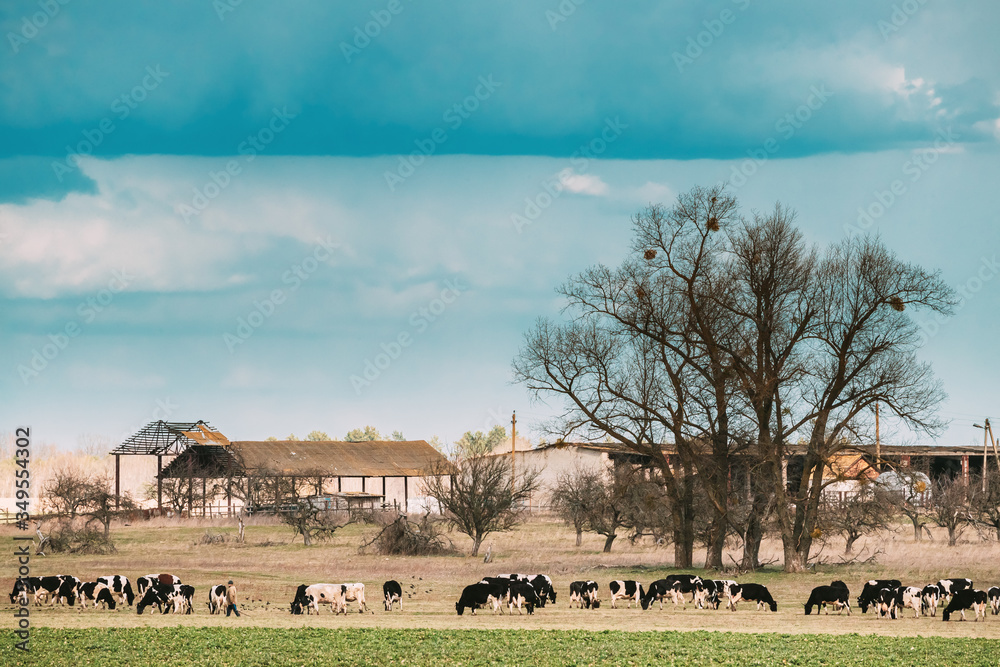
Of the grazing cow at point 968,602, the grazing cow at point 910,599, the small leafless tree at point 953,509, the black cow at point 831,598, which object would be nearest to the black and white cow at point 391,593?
the black cow at point 831,598

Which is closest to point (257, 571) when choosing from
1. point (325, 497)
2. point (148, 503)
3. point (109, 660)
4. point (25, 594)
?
point (25, 594)

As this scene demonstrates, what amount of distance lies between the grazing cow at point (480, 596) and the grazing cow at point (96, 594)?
8.42m

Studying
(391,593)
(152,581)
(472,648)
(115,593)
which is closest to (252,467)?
(115,593)

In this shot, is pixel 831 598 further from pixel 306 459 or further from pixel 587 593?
pixel 306 459

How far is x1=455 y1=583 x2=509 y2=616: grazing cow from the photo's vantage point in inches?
945

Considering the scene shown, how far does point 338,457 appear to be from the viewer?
88125mm

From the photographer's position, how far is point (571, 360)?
127ft

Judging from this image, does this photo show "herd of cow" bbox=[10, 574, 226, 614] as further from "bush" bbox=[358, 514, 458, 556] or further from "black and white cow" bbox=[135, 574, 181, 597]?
"bush" bbox=[358, 514, 458, 556]

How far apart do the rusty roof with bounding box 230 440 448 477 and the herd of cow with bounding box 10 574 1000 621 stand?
50.4 m

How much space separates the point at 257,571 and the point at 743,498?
1928cm

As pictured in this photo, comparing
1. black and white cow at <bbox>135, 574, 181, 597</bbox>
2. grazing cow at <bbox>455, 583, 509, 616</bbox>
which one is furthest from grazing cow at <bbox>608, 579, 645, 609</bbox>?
black and white cow at <bbox>135, 574, 181, 597</bbox>

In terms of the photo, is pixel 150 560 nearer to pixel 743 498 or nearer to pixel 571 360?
pixel 571 360

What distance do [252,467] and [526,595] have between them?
5442 centimetres

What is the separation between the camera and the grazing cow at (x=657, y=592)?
25848 millimetres
